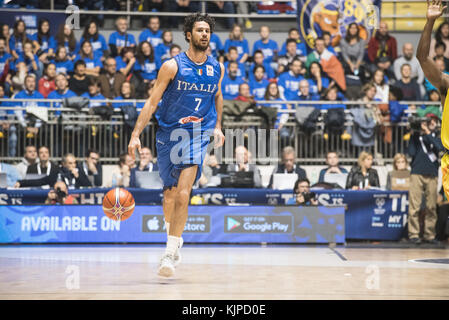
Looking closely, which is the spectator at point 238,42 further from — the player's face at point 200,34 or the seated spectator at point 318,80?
the player's face at point 200,34

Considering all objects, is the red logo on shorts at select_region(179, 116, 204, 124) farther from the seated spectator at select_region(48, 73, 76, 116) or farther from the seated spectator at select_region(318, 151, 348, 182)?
the seated spectator at select_region(48, 73, 76, 116)

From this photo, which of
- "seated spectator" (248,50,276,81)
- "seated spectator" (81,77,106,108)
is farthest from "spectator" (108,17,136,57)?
"seated spectator" (248,50,276,81)

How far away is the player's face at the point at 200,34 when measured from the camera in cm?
768

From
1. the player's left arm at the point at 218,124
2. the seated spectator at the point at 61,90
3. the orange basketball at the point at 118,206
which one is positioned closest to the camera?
the player's left arm at the point at 218,124

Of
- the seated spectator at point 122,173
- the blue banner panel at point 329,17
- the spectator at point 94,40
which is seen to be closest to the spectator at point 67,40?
the spectator at point 94,40

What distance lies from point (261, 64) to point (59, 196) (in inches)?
223

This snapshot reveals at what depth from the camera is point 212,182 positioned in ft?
44.9

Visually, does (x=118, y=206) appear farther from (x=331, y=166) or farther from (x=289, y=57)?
(x=289, y=57)

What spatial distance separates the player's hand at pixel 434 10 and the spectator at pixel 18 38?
1246cm

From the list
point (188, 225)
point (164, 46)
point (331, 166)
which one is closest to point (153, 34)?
point (164, 46)

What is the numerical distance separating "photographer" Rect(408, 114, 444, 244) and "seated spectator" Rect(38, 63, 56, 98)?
7961 mm

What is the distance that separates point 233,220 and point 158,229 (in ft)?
4.47

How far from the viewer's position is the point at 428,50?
239 inches
